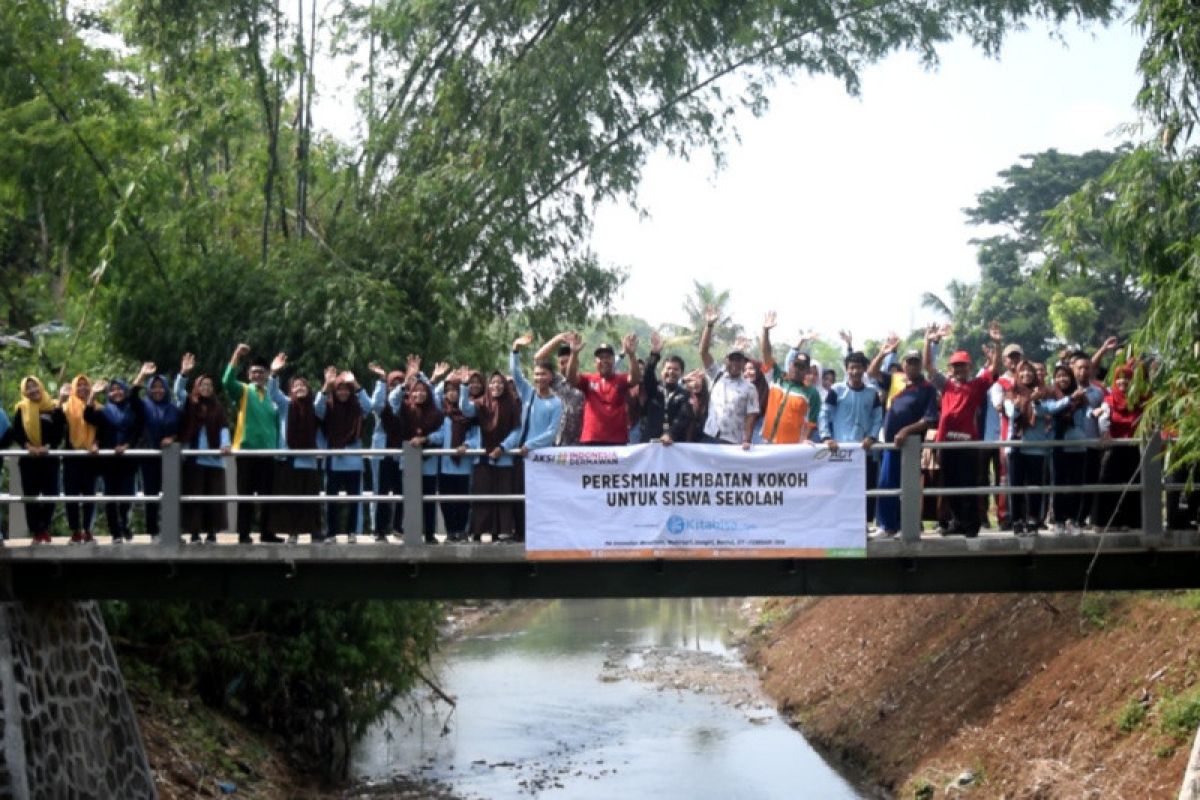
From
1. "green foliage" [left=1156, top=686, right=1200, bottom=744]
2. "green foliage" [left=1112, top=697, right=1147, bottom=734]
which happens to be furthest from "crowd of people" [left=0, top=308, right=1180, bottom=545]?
"green foliage" [left=1112, top=697, right=1147, bottom=734]

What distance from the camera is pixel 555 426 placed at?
606 inches

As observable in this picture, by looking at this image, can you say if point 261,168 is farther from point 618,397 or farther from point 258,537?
point 618,397

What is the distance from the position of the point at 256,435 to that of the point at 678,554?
429 cm

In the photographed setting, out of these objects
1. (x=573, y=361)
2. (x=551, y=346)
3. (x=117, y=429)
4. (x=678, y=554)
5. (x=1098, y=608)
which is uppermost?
(x=551, y=346)

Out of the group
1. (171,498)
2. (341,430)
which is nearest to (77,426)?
(171,498)

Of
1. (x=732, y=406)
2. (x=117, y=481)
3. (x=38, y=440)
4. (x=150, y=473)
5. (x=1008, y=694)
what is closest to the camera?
(x=732, y=406)

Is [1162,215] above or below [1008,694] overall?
above

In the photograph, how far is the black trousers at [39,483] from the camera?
1662 centimetres

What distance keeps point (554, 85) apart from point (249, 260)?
5038 millimetres

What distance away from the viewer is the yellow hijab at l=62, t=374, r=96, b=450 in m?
16.5

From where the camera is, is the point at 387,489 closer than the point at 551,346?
No

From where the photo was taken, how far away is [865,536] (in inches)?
589

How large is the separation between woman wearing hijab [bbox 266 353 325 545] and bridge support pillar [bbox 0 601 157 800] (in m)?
2.77

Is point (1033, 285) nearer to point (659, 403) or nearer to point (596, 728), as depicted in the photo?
point (596, 728)
